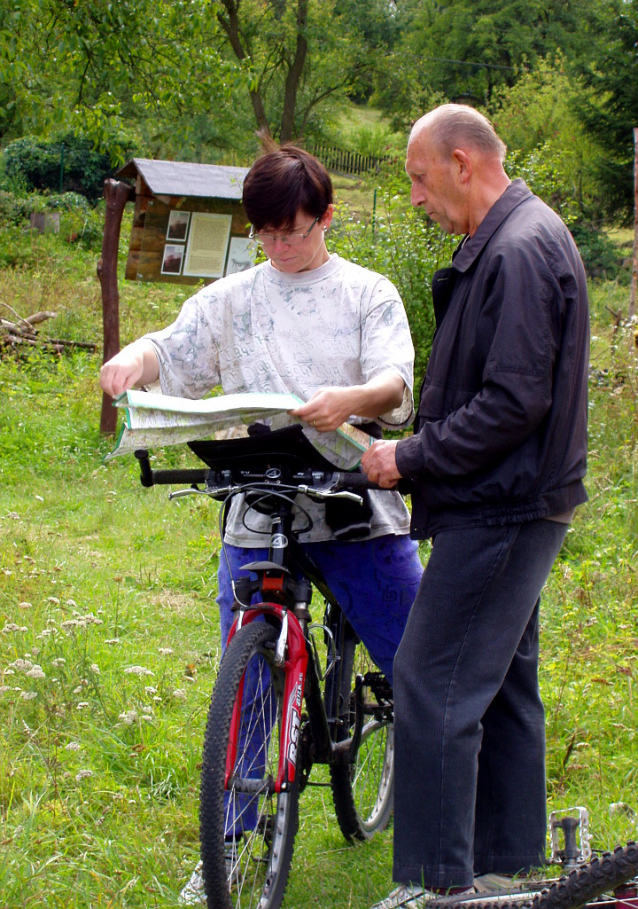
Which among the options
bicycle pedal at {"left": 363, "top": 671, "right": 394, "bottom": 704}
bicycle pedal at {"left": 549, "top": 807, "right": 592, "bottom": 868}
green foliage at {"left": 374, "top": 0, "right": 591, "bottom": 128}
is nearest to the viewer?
bicycle pedal at {"left": 549, "top": 807, "right": 592, "bottom": 868}

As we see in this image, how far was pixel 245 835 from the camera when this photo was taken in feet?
8.39

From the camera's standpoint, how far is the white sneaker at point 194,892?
8.83 ft

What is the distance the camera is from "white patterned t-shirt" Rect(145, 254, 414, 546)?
106 inches

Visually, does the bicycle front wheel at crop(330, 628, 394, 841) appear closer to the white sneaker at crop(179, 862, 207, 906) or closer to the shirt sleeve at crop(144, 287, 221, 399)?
the white sneaker at crop(179, 862, 207, 906)

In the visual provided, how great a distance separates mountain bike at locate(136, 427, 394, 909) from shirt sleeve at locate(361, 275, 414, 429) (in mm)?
264

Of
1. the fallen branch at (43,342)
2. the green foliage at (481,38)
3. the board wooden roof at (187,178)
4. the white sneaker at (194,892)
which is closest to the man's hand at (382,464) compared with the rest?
the white sneaker at (194,892)

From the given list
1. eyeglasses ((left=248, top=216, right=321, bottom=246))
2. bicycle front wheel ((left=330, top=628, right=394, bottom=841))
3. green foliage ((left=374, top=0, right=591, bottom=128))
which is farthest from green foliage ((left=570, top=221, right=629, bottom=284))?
green foliage ((left=374, top=0, right=591, bottom=128))

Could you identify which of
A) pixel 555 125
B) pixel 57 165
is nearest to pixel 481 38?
pixel 555 125

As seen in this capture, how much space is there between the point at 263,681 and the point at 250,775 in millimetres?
263

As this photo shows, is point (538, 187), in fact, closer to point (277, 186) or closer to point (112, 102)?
point (112, 102)

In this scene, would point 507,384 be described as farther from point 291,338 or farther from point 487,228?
point 291,338

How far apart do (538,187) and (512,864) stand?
22.8 feet

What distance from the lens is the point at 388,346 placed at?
2607mm

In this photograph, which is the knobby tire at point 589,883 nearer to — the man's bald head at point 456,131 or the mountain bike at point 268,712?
the mountain bike at point 268,712
